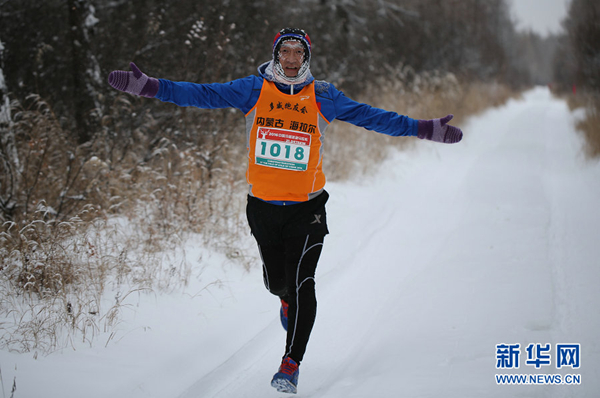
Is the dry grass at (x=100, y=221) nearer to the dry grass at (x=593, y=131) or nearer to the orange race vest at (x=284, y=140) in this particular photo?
the orange race vest at (x=284, y=140)

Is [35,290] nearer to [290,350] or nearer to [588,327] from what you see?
[290,350]

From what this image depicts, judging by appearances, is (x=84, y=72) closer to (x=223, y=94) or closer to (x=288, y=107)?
(x=223, y=94)

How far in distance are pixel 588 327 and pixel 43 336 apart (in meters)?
4.00

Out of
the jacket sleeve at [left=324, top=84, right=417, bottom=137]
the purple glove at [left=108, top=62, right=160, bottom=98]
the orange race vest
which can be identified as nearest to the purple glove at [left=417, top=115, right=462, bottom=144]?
the jacket sleeve at [left=324, top=84, right=417, bottom=137]

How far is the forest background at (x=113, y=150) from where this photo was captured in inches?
142

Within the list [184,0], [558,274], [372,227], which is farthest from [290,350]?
[184,0]

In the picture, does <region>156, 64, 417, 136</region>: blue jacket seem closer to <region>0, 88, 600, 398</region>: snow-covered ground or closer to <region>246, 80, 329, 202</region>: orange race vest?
<region>246, 80, 329, 202</region>: orange race vest

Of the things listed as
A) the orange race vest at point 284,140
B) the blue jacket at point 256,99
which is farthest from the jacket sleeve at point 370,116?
the orange race vest at point 284,140

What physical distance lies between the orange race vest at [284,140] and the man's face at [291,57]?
0.13m

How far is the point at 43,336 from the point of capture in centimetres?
310

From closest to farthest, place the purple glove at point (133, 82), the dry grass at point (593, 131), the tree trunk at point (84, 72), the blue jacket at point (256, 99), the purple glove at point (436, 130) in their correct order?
the purple glove at point (133, 82) < the blue jacket at point (256, 99) < the purple glove at point (436, 130) < the tree trunk at point (84, 72) < the dry grass at point (593, 131)

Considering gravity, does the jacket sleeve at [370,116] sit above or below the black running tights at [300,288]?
above

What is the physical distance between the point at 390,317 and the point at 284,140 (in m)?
1.96

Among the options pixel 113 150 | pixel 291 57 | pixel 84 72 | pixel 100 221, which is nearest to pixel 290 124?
pixel 291 57
